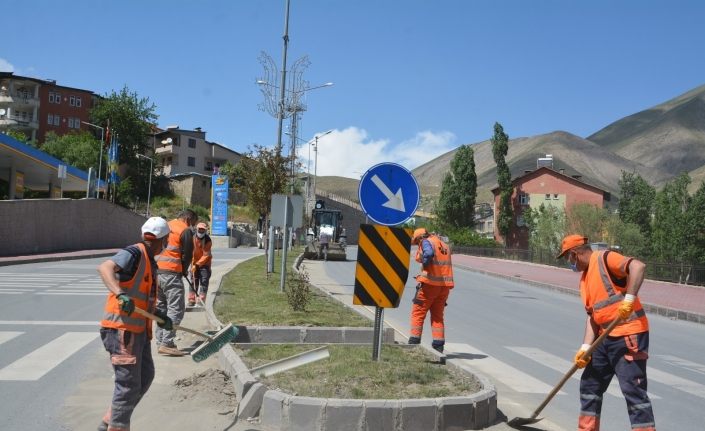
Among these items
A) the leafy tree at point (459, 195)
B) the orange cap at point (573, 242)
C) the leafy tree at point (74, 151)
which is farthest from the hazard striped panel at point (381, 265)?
the leafy tree at point (459, 195)

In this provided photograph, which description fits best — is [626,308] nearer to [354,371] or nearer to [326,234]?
[354,371]

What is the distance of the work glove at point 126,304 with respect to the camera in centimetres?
425

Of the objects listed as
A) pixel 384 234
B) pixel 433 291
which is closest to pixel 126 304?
pixel 384 234

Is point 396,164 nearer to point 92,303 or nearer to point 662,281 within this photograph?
point 92,303

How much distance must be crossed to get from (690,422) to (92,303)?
11099 millimetres

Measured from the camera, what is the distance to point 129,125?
82688 mm

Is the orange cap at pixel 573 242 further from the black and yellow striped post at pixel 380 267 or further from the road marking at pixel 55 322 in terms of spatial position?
the road marking at pixel 55 322

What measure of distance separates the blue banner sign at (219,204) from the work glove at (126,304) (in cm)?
4564

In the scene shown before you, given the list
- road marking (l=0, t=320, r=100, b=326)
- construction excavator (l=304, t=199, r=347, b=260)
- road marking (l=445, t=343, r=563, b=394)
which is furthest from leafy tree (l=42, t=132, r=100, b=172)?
road marking (l=445, t=343, r=563, b=394)

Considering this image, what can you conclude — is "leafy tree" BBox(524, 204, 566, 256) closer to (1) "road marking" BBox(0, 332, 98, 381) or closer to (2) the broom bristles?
(1) "road marking" BBox(0, 332, 98, 381)

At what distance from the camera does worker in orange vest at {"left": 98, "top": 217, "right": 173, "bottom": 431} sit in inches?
173

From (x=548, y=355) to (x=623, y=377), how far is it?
5.14 m

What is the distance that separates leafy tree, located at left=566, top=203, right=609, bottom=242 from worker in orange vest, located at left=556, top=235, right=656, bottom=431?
53290mm

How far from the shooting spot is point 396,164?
24.5 feet
